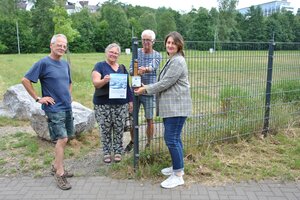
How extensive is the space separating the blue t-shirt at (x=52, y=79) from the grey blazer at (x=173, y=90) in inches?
41.7

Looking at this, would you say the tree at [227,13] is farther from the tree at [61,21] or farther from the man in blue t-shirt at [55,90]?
the man in blue t-shirt at [55,90]

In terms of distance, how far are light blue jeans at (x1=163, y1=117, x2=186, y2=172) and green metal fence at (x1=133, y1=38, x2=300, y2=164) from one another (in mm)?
607

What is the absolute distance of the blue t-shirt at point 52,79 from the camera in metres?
4.05

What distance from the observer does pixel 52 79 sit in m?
4.13

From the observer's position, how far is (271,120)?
612cm

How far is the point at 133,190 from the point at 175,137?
2.72 ft

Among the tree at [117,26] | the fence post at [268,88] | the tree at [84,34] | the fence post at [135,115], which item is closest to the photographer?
the fence post at [135,115]

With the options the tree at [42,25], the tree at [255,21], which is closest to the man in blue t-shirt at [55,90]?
the tree at [42,25]

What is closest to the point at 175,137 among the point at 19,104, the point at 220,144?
the point at 220,144

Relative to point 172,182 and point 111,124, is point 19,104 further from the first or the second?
point 172,182

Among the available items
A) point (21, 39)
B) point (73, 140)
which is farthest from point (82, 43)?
point (73, 140)

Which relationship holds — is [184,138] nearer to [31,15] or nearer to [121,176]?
[121,176]

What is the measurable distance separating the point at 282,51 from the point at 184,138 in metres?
2.51

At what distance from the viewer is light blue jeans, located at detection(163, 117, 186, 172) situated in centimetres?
413
